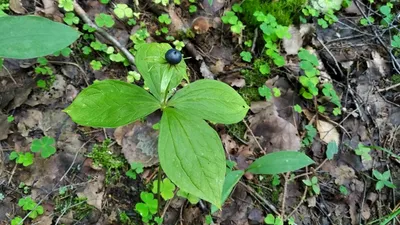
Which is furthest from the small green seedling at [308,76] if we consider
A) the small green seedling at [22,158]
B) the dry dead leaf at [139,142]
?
the small green seedling at [22,158]

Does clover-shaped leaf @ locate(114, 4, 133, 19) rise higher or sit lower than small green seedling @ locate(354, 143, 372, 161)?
higher

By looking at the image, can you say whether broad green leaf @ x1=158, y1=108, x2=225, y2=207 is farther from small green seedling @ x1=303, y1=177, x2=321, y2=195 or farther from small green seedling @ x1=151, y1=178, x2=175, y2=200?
small green seedling @ x1=303, y1=177, x2=321, y2=195

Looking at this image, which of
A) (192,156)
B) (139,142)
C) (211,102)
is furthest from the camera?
(139,142)

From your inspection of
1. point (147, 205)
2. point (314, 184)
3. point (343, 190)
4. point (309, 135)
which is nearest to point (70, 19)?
point (147, 205)

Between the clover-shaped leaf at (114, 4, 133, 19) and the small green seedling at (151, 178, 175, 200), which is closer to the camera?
the small green seedling at (151, 178, 175, 200)

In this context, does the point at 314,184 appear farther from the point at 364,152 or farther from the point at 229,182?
the point at 229,182

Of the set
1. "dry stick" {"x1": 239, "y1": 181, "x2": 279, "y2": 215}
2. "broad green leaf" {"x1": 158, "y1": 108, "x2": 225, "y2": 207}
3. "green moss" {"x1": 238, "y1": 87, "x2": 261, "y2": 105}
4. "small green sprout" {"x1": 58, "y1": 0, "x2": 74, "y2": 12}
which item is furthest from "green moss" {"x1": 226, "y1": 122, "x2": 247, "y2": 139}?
"small green sprout" {"x1": 58, "y1": 0, "x2": 74, "y2": 12}

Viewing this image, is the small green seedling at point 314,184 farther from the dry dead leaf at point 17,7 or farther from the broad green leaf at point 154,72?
the dry dead leaf at point 17,7
